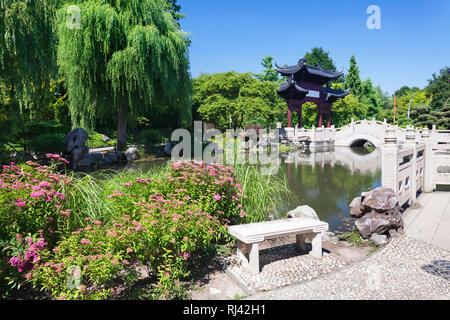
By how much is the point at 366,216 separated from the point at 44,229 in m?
3.51

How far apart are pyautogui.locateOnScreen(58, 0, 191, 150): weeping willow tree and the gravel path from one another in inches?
393

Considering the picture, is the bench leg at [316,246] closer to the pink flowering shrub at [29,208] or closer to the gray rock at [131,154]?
the pink flowering shrub at [29,208]

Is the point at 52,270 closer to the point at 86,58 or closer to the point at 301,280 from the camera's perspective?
the point at 301,280

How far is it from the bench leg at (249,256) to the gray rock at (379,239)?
5.29 ft

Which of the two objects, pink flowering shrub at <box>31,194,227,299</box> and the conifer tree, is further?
the conifer tree

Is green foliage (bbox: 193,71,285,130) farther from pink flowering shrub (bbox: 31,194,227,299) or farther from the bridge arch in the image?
pink flowering shrub (bbox: 31,194,227,299)

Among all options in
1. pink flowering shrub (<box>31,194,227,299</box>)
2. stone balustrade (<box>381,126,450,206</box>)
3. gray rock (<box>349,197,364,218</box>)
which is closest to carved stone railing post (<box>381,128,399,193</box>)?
stone balustrade (<box>381,126,450,206</box>)

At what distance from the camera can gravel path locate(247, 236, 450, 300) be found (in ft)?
7.31

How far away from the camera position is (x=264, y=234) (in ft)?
8.61

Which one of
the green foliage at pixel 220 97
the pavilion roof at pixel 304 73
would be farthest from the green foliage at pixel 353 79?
the green foliage at pixel 220 97

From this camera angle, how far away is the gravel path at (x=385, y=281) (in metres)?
2.23

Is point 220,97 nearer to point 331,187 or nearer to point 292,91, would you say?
point 292,91

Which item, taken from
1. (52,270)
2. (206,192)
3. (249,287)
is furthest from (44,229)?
(249,287)

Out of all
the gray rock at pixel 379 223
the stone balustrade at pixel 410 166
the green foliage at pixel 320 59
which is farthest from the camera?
the green foliage at pixel 320 59
